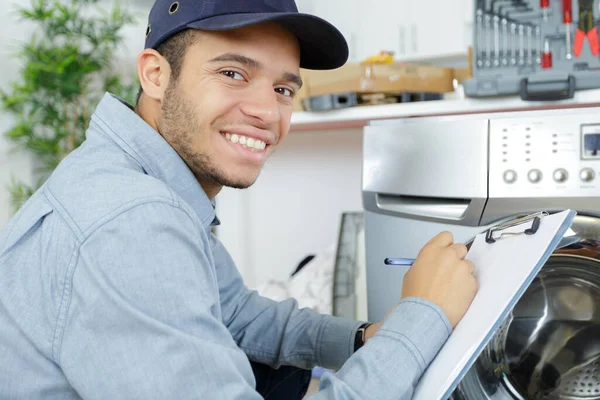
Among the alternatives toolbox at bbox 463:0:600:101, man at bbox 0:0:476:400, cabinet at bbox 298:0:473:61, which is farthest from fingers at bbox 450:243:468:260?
cabinet at bbox 298:0:473:61

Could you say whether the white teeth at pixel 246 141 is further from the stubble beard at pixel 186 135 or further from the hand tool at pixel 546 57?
the hand tool at pixel 546 57

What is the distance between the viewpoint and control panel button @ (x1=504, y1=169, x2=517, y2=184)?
1.14m

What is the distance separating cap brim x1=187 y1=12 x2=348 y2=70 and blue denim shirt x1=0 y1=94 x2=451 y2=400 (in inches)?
6.8

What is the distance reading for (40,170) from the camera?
2.97 meters

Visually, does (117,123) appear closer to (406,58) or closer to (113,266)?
(113,266)

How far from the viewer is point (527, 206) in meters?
1.13

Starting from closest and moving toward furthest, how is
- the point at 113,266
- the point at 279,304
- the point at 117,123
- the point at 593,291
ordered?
the point at 113,266 → the point at 117,123 → the point at 593,291 → the point at 279,304

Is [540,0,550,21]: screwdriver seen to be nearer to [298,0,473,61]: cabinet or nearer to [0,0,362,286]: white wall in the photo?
[0,0,362,286]: white wall

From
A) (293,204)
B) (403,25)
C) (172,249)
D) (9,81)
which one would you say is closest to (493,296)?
(172,249)

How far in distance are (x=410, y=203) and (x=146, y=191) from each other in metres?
0.70

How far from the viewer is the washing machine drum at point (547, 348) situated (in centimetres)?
109

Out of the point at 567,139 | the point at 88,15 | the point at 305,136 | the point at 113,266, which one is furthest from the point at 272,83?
the point at 88,15

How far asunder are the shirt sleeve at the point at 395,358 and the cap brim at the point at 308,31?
41cm

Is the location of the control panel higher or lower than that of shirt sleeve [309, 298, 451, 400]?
higher
